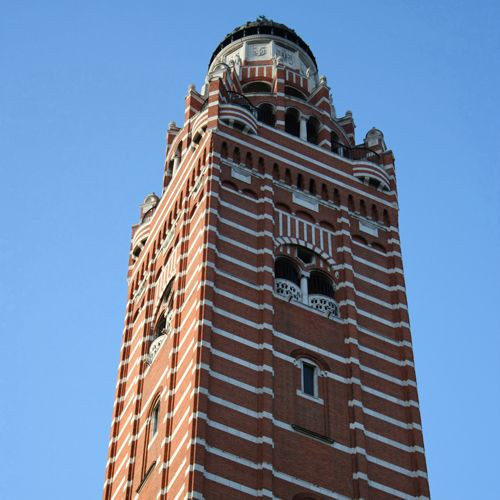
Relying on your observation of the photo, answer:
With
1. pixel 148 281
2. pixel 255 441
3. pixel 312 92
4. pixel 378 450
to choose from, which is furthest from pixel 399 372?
pixel 312 92

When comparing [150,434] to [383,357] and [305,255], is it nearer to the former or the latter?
[383,357]

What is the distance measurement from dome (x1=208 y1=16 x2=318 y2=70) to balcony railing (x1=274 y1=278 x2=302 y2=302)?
1938 cm

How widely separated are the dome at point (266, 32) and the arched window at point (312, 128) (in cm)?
737

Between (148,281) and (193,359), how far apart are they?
1157 centimetres

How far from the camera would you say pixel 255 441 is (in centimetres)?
4628

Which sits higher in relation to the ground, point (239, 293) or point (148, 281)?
point (148, 281)

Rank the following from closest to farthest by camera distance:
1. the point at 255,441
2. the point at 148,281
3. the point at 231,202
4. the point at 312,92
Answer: the point at 255,441 → the point at 231,202 → the point at 148,281 → the point at 312,92

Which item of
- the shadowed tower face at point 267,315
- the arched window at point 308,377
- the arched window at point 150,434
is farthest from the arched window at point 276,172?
the arched window at point 150,434

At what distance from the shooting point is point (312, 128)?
208ft

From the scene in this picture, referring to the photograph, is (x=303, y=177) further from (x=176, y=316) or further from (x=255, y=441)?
(x=255, y=441)

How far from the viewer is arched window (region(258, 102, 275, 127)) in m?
62.4

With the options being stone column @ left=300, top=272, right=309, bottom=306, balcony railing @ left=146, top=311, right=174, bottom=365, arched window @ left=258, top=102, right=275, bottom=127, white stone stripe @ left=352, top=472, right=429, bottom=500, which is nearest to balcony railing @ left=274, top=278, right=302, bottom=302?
stone column @ left=300, top=272, right=309, bottom=306

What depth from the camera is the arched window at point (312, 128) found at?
6284 cm

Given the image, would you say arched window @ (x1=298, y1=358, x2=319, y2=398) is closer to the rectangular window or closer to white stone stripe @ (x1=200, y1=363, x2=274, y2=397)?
the rectangular window
